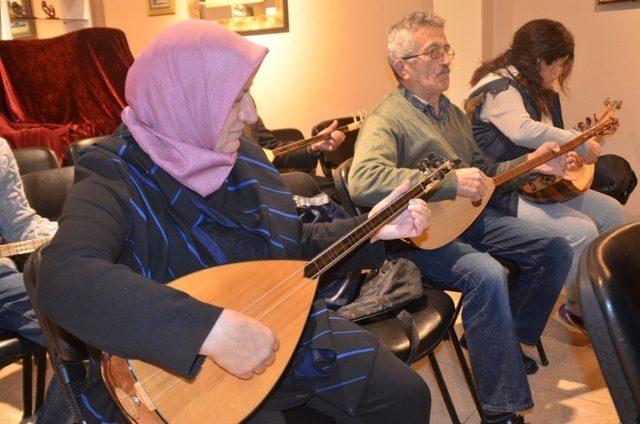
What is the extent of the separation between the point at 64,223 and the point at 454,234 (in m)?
1.30

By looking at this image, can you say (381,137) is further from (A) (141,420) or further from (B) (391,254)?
(A) (141,420)

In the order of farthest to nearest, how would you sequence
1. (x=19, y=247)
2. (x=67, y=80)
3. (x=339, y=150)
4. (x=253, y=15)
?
(x=67, y=80), (x=253, y=15), (x=339, y=150), (x=19, y=247)

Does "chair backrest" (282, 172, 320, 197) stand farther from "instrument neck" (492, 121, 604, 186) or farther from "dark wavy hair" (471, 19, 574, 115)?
"dark wavy hair" (471, 19, 574, 115)

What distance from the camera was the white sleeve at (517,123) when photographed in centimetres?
245

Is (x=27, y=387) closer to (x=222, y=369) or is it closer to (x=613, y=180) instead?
(x=222, y=369)

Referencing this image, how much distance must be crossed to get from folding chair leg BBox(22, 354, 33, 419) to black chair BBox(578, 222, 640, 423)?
77.6 inches

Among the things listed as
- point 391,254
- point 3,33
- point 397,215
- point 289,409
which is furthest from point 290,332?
point 3,33

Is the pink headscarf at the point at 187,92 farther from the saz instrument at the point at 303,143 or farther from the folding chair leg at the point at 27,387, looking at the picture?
the saz instrument at the point at 303,143

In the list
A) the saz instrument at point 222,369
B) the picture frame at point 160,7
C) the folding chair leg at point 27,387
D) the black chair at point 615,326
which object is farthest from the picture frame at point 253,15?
the black chair at point 615,326

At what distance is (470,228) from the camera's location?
2160 millimetres

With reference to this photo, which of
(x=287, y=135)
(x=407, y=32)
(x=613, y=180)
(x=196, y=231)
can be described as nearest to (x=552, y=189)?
(x=613, y=180)

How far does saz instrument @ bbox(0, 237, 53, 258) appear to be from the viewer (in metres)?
1.97

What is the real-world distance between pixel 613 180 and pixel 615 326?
2.38 m

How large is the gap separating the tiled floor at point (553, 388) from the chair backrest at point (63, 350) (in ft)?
4.17
